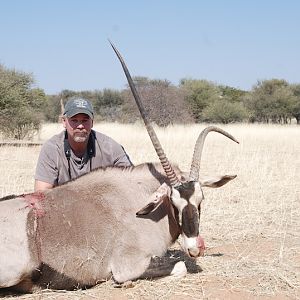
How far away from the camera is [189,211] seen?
4.38 meters

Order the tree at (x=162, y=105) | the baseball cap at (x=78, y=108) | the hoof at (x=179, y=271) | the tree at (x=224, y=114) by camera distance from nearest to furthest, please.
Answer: the hoof at (x=179, y=271) → the baseball cap at (x=78, y=108) → the tree at (x=162, y=105) → the tree at (x=224, y=114)

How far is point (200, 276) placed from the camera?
4867 mm

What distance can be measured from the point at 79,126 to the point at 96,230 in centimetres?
130

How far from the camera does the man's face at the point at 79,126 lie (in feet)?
17.8

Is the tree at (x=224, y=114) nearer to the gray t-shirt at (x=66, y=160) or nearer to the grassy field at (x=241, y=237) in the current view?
the grassy field at (x=241, y=237)

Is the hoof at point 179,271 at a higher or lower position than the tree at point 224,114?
lower

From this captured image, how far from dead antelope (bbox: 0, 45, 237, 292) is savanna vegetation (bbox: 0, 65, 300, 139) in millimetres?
18536

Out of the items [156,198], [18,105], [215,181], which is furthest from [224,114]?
[156,198]

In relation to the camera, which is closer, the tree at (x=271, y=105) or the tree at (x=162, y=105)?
the tree at (x=162, y=105)

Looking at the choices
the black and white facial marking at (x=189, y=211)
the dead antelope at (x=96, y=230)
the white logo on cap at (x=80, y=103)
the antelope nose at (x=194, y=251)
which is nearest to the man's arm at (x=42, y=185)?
the dead antelope at (x=96, y=230)

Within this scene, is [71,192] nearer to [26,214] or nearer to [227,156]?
[26,214]

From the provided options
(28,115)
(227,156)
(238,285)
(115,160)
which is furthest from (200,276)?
(28,115)

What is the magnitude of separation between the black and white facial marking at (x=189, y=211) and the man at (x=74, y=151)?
1.11 m

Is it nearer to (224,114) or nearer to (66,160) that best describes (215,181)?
(66,160)
